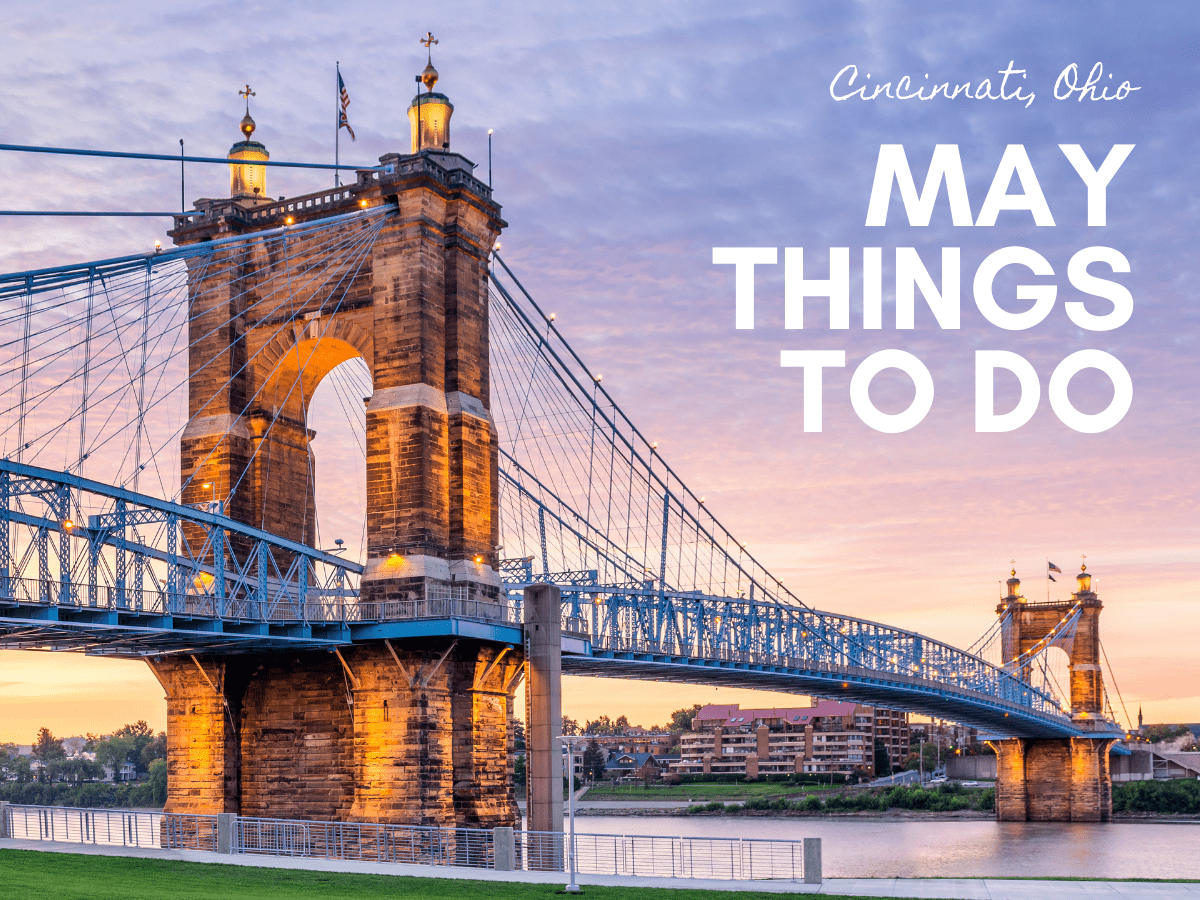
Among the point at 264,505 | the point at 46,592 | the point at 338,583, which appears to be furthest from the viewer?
the point at 264,505

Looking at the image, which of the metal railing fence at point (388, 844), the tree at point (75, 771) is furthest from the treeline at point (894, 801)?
the metal railing fence at point (388, 844)

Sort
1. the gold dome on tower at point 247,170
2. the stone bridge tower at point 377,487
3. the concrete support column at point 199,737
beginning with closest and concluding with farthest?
1. the stone bridge tower at point 377,487
2. the concrete support column at point 199,737
3. the gold dome on tower at point 247,170

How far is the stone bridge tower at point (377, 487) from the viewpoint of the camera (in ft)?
153

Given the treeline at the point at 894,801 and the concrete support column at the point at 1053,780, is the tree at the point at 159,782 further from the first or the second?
the concrete support column at the point at 1053,780

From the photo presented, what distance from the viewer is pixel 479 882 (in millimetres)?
31719

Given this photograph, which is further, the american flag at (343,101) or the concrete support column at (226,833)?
the american flag at (343,101)

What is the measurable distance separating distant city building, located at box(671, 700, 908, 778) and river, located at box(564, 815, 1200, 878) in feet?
124

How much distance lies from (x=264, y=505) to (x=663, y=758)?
487 feet

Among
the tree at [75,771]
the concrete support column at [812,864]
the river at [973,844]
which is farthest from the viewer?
the tree at [75,771]

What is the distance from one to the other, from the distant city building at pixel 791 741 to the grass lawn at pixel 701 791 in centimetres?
658

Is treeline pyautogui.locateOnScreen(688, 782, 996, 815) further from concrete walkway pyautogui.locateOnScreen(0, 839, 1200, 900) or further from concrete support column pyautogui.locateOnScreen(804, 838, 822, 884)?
concrete support column pyautogui.locateOnScreen(804, 838, 822, 884)

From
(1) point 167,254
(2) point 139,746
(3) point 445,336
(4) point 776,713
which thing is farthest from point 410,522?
(2) point 139,746

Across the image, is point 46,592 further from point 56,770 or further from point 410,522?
point 56,770

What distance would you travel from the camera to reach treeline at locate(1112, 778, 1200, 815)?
122 m
